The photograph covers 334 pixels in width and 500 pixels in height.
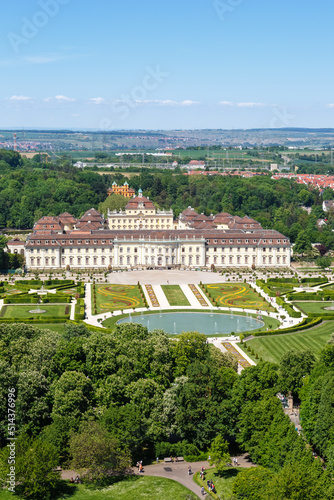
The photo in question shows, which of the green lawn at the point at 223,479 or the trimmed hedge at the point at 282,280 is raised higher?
the trimmed hedge at the point at 282,280

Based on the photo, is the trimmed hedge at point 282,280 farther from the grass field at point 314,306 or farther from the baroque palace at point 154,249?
the baroque palace at point 154,249

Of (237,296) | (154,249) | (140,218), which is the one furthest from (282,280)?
(140,218)

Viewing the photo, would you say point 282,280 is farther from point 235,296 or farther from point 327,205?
point 327,205

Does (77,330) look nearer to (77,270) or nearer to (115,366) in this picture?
(115,366)

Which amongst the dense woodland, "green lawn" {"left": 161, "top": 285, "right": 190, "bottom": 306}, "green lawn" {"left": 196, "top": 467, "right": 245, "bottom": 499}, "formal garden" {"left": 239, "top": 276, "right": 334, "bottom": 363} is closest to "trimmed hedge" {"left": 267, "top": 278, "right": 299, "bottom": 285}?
"formal garden" {"left": 239, "top": 276, "right": 334, "bottom": 363}

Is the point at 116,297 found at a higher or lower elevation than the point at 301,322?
lower

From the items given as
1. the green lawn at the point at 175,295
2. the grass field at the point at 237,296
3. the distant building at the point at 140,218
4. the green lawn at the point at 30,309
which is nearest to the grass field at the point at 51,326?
the green lawn at the point at 30,309

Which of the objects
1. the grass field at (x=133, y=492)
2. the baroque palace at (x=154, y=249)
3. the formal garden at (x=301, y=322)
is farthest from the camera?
the baroque palace at (x=154, y=249)
